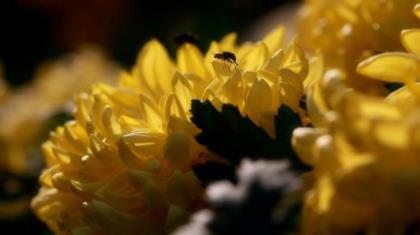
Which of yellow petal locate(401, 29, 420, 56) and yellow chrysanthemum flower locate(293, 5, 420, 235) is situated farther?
yellow petal locate(401, 29, 420, 56)

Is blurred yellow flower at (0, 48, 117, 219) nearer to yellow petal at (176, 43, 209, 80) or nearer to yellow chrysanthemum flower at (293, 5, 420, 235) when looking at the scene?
yellow petal at (176, 43, 209, 80)

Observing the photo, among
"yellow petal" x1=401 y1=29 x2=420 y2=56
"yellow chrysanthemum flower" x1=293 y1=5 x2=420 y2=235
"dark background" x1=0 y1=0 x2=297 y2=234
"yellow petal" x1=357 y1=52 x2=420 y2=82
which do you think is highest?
"dark background" x1=0 y1=0 x2=297 y2=234

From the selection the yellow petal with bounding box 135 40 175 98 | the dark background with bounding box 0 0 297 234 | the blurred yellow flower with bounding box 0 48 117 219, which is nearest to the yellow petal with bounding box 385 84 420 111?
the yellow petal with bounding box 135 40 175 98

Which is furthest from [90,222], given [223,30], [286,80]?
[223,30]

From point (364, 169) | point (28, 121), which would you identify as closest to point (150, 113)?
point (364, 169)

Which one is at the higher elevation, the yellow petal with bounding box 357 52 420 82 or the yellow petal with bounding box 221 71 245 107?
the yellow petal with bounding box 221 71 245 107

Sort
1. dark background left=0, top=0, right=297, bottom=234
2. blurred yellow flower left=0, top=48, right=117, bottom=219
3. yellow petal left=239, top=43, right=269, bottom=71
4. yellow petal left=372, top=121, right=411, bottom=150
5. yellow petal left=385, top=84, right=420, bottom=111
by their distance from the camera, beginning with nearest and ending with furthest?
yellow petal left=372, top=121, right=411, bottom=150 → yellow petal left=385, top=84, right=420, bottom=111 → yellow petal left=239, top=43, right=269, bottom=71 → blurred yellow flower left=0, top=48, right=117, bottom=219 → dark background left=0, top=0, right=297, bottom=234

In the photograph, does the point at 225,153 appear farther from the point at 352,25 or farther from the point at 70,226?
the point at 352,25
